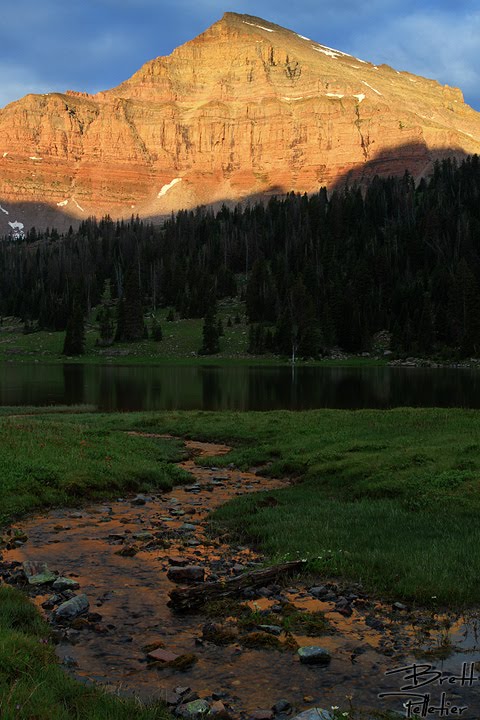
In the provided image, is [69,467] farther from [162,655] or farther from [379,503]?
[162,655]

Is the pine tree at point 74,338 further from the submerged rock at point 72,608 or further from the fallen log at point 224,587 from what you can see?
the submerged rock at point 72,608

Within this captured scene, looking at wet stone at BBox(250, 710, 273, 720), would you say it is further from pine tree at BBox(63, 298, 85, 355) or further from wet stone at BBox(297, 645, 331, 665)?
pine tree at BBox(63, 298, 85, 355)

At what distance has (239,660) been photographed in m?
10.1

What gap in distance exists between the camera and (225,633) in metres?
10.9

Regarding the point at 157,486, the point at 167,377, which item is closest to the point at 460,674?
the point at 157,486

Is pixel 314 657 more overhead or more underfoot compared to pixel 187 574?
more overhead

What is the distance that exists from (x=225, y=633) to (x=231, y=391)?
65.9 meters

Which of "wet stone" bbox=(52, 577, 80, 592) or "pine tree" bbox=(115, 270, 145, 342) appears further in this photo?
"pine tree" bbox=(115, 270, 145, 342)

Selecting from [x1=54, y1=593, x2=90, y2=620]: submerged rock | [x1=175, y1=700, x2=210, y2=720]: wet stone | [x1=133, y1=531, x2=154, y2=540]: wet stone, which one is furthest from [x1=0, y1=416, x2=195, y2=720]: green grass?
[x1=133, y1=531, x2=154, y2=540]: wet stone

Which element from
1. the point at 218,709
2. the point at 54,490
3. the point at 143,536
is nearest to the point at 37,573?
the point at 143,536

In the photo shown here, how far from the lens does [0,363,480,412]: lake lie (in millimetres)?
63312

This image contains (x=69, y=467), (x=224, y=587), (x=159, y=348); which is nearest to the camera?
(x=224, y=587)

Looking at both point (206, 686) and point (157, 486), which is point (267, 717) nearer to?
point (206, 686)

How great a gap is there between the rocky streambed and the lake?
4449 cm
